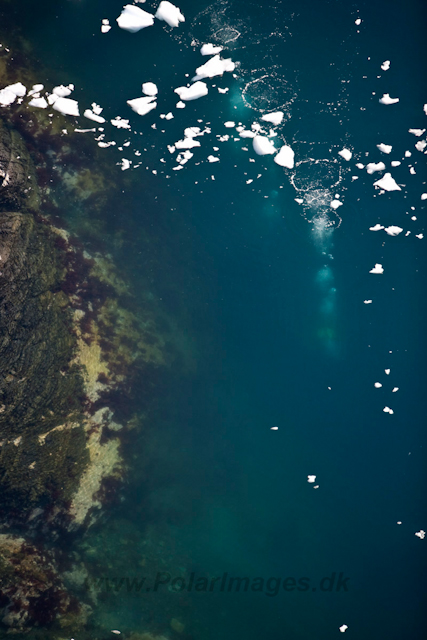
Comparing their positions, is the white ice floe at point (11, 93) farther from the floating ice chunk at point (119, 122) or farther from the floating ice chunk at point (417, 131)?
the floating ice chunk at point (417, 131)

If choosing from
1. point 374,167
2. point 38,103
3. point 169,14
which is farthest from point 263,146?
point 38,103

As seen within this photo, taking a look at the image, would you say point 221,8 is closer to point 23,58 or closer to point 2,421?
point 23,58

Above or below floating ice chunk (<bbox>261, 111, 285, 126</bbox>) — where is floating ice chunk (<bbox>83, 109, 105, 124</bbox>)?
above

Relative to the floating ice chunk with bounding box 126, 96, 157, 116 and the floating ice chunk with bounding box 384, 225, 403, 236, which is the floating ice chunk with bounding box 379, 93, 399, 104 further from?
the floating ice chunk with bounding box 126, 96, 157, 116

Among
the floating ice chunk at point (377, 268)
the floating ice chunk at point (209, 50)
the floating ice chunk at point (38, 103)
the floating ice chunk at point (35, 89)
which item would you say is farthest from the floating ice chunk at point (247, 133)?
the floating ice chunk at point (35, 89)

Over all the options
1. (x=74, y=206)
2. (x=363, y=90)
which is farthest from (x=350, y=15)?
(x=74, y=206)

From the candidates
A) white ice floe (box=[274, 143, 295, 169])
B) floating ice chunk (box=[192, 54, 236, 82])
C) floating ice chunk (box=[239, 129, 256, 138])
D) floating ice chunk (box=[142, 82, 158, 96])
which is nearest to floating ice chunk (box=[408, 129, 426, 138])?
white ice floe (box=[274, 143, 295, 169])
